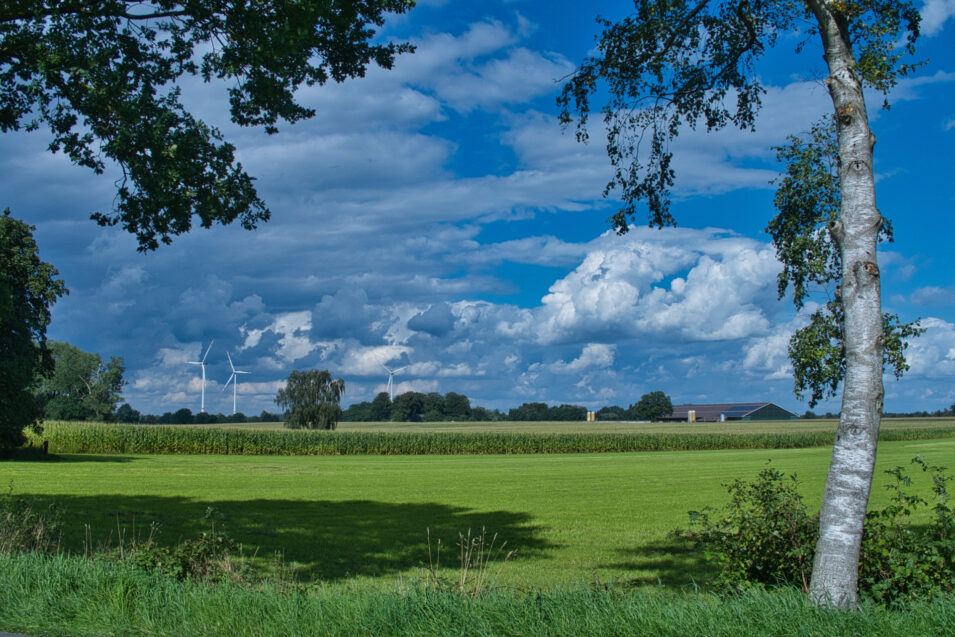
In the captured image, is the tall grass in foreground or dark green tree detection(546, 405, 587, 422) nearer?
the tall grass in foreground

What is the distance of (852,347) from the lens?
6617mm

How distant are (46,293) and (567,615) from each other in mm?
52824

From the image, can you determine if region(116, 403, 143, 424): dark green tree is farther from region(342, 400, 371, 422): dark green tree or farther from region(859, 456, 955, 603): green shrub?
region(859, 456, 955, 603): green shrub

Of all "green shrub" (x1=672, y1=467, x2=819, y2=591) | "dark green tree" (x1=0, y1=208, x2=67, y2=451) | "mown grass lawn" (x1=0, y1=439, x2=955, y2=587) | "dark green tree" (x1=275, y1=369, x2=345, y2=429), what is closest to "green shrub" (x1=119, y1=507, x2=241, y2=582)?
"mown grass lawn" (x1=0, y1=439, x2=955, y2=587)

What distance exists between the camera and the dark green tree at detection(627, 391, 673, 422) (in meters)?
164

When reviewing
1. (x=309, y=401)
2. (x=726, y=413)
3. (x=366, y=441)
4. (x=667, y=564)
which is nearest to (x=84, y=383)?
(x=309, y=401)

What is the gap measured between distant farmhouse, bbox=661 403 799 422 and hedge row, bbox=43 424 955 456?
3101 inches

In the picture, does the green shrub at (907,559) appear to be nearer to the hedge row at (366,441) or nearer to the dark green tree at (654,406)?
the hedge row at (366,441)

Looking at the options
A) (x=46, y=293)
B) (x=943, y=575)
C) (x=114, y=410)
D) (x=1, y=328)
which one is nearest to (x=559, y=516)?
(x=943, y=575)

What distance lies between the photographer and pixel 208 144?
12.1 metres

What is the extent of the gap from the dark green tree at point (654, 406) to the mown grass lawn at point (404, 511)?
4938 inches

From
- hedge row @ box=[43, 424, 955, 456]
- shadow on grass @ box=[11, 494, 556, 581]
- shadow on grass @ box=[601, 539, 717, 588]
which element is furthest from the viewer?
hedge row @ box=[43, 424, 955, 456]

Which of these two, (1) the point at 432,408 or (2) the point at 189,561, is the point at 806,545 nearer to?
(2) the point at 189,561

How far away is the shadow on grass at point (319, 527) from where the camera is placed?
45.1ft
